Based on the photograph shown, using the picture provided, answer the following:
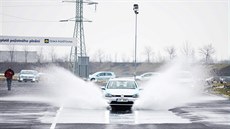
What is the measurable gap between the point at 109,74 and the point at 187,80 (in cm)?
2571

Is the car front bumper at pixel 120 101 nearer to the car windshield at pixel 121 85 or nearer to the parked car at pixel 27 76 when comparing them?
the car windshield at pixel 121 85

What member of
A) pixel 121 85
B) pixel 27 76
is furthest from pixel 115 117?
pixel 27 76

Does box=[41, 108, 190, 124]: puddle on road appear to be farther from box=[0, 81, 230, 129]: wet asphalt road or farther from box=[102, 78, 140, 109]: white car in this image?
box=[102, 78, 140, 109]: white car

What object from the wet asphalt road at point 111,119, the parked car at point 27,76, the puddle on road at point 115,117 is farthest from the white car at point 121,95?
the parked car at point 27,76

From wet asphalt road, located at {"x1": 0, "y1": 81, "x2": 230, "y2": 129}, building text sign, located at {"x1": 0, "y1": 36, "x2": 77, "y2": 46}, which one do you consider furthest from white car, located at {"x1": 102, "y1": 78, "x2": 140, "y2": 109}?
building text sign, located at {"x1": 0, "y1": 36, "x2": 77, "y2": 46}

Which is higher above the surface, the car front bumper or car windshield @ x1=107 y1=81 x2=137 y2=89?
car windshield @ x1=107 y1=81 x2=137 y2=89

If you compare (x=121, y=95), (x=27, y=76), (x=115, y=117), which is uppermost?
(x=121, y=95)

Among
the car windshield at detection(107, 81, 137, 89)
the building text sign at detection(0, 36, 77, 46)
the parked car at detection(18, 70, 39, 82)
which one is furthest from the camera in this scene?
the parked car at detection(18, 70, 39, 82)

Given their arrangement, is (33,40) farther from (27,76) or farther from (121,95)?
(121,95)

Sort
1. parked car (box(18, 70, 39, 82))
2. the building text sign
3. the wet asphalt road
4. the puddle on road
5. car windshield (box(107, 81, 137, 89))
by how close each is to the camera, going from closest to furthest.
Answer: the wet asphalt road, the puddle on road, car windshield (box(107, 81, 137, 89)), the building text sign, parked car (box(18, 70, 39, 82))

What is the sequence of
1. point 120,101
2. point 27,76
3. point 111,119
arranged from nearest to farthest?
point 111,119 < point 120,101 < point 27,76

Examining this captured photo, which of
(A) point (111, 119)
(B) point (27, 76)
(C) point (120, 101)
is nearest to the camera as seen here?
(A) point (111, 119)

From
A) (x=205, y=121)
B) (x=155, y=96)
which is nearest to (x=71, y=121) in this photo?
(x=205, y=121)

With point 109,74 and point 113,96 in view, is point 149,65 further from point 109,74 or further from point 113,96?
point 113,96
